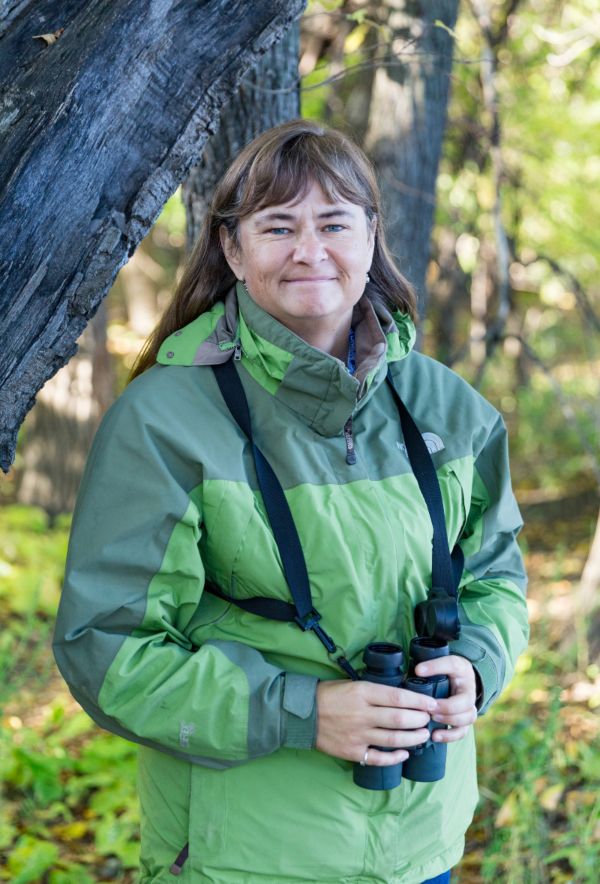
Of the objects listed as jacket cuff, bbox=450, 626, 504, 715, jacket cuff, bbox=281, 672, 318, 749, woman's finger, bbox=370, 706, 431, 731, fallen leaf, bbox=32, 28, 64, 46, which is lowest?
jacket cuff, bbox=450, 626, 504, 715

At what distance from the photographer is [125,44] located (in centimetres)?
186

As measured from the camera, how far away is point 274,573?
185 cm

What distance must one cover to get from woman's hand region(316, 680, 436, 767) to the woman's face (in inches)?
31.1

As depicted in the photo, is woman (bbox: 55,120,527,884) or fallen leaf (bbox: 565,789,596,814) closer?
woman (bbox: 55,120,527,884)

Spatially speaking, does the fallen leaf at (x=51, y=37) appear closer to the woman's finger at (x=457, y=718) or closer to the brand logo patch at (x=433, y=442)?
the brand logo patch at (x=433, y=442)

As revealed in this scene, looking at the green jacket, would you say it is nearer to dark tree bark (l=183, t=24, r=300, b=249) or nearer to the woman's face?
the woman's face

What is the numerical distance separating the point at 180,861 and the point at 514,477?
7.69 meters

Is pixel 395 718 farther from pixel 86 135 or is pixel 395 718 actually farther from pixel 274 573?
pixel 86 135

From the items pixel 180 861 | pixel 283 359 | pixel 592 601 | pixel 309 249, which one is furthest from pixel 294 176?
pixel 592 601

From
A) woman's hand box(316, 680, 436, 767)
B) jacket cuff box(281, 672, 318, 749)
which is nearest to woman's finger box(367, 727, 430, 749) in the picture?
woman's hand box(316, 680, 436, 767)

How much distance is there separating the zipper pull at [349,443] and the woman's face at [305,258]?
236 millimetres

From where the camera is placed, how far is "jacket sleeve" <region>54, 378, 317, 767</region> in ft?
5.85

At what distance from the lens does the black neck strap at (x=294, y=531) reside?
1.85 m

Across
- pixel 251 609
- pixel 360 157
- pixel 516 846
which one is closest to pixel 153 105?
pixel 360 157
